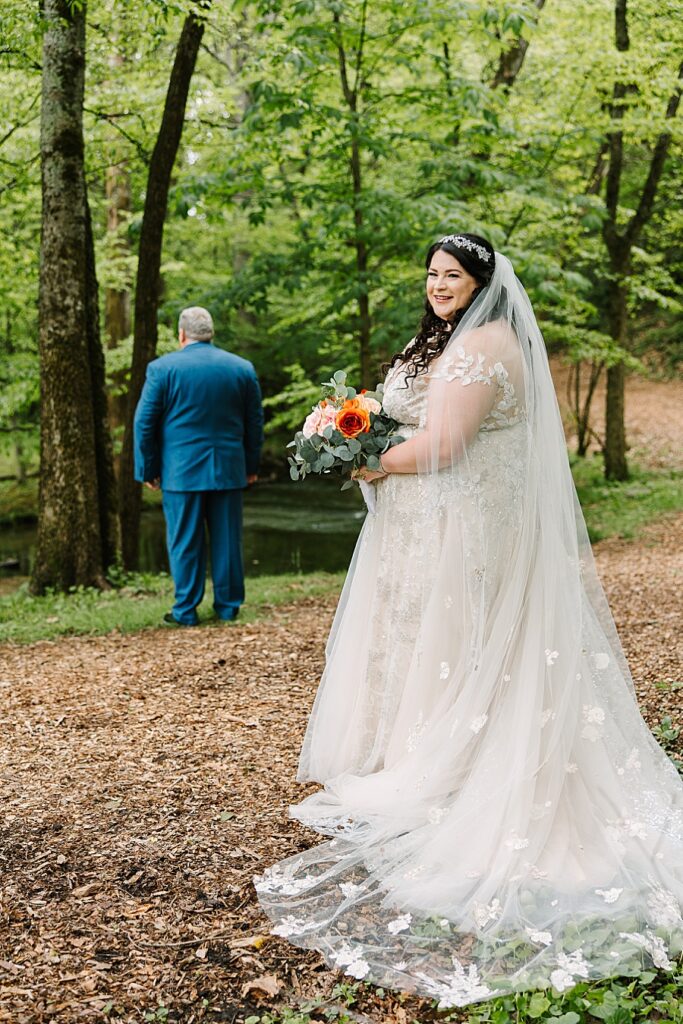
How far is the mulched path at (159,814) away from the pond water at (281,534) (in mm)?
6445

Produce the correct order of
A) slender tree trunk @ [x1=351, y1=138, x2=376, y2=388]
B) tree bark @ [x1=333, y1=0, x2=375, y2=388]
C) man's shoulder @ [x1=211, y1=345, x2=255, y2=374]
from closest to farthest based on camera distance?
man's shoulder @ [x1=211, y1=345, x2=255, y2=374]
tree bark @ [x1=333, y1=0, x2=375, y2=388]
slender tree trunk @ [x1=351, y1=138, x2=376, y2=388]

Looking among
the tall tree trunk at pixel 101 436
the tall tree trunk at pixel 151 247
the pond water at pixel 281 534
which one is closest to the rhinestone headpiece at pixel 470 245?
the tall tree trunk at pixel 101 436

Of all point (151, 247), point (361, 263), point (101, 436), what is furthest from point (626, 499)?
point (101, 436)

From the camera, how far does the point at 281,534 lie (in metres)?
15.6

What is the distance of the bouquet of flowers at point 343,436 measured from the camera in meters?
3.85

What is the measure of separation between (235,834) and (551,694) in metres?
1.37

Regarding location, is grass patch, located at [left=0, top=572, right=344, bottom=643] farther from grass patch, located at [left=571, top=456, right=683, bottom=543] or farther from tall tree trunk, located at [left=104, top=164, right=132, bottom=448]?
tall tree trunk, located at [left=104, top=164, right=132, bottom=448]

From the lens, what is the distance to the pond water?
1349 centimetres

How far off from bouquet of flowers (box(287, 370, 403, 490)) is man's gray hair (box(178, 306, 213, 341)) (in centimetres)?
312

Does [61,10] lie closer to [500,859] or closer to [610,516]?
[500,859]

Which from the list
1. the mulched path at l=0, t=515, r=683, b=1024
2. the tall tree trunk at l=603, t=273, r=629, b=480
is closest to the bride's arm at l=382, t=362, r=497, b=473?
the mulched path at l=0, t=515, r=683, b=1024

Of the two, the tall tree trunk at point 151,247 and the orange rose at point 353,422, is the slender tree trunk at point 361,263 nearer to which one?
the tall tree trunk at point 151,247

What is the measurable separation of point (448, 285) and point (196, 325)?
353cm

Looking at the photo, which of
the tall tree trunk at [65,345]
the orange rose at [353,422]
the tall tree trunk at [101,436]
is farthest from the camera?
the tall tree trunk at [101,436]
